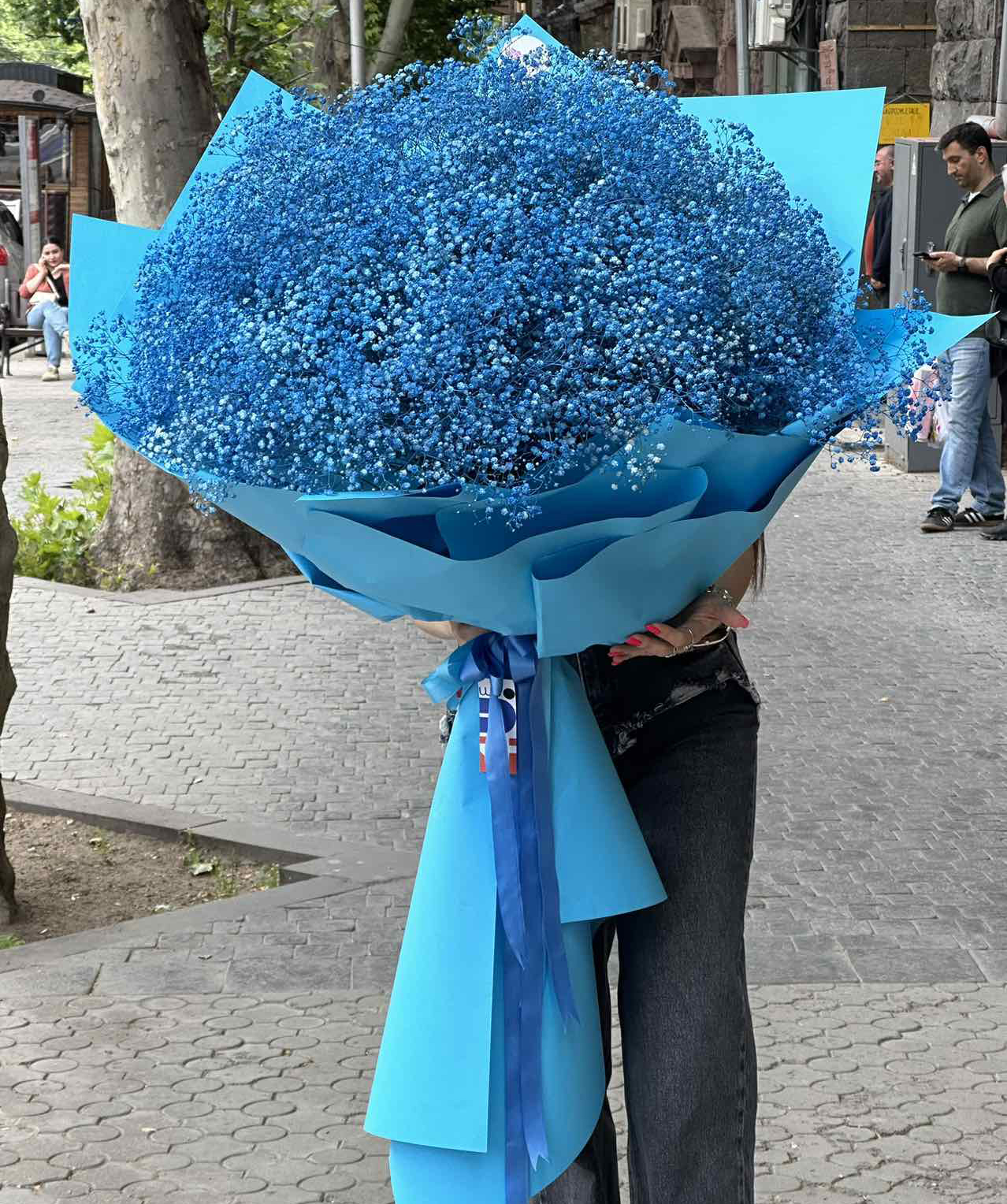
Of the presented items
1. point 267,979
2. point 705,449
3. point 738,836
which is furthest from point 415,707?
point 705,449

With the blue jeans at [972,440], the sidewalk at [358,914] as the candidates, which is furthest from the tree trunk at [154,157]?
the blue jeans at [972,440]

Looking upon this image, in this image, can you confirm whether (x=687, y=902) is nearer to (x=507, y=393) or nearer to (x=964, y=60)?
(x=507, y=393)

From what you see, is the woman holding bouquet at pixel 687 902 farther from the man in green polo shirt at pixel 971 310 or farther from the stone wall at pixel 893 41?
the stone wall at pixel 893 41

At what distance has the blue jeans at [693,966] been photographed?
242cm

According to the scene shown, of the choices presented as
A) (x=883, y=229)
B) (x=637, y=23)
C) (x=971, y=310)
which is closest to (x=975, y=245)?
(x=971, y=310)

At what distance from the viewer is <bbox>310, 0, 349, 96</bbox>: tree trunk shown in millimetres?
24516

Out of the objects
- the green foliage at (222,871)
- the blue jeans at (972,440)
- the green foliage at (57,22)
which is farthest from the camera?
the green foliage at (57,22)

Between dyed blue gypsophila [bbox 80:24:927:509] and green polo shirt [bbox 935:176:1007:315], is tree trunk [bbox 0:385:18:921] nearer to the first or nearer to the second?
dyed blue gypsophila [bbox 80:24:927:509]

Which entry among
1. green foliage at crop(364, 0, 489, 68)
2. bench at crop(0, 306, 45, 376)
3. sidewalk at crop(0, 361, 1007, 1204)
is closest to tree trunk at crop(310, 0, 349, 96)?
green foliage at crop(364, 0, 489, 68)

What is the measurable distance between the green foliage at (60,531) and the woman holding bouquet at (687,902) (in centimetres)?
759

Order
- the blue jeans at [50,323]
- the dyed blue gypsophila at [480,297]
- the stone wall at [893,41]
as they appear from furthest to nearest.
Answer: the blue jeans at [50,323] < the stone wall at [893,41] < the dyed blue gypsophila at [480,297]

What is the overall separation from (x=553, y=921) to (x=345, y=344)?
33.4 inches

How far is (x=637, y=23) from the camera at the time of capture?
116 feet

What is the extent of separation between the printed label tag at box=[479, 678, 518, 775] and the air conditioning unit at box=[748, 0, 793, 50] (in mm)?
20579
